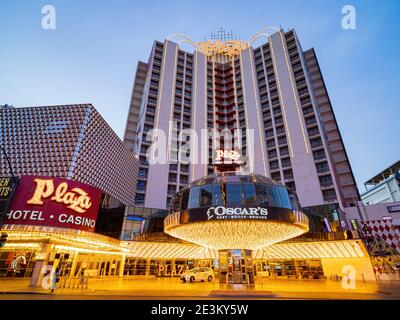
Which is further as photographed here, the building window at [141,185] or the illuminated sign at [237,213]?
the building window at [141,185]

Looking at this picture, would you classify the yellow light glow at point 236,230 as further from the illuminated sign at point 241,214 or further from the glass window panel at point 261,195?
the glass window panel at point 261,195

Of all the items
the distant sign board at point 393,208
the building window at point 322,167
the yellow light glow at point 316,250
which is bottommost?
the yellow light glow at point 316,250

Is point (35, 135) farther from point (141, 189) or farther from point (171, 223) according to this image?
point (171, 223)

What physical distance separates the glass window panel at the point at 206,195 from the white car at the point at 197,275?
1340 centimetres

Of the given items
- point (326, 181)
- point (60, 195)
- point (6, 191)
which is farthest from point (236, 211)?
point (326, 181)

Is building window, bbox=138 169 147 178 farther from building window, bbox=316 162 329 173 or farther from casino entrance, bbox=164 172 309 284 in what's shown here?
building window, bbox=316 162 329 173

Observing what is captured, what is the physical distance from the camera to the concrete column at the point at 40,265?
59.9 feet

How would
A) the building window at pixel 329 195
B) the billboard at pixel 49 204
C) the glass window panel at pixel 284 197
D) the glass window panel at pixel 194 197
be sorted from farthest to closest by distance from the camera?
the building window at pixel 329 195 < the billboard at pixel 49 204 < the glass window panel at pixel 194 197 < the glass window panel at pixel 284 197

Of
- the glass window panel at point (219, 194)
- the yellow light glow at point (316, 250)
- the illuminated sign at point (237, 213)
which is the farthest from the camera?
the yellow light glow at point (316, 250)

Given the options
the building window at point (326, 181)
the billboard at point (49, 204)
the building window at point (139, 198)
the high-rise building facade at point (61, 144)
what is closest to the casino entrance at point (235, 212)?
the billboard at point (49, 204)

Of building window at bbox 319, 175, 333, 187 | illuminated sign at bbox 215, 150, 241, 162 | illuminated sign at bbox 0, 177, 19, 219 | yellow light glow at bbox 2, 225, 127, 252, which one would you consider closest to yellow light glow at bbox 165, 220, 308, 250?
illuminated sign at bbox 215, 150, 241, 162

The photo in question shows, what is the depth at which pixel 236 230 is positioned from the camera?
15.4 meters

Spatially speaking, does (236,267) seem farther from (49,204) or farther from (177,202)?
(49,204)

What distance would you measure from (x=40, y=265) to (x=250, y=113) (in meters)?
54.1
